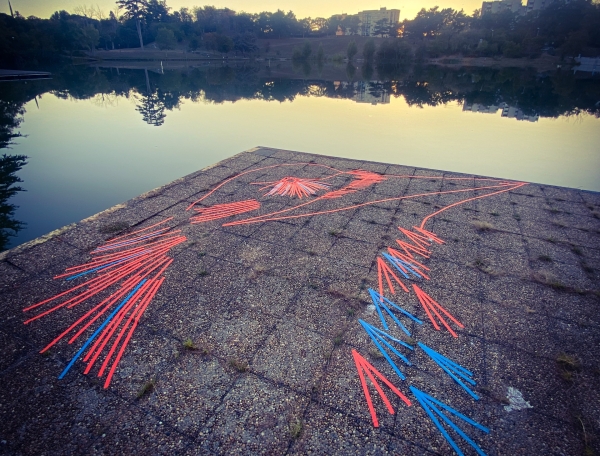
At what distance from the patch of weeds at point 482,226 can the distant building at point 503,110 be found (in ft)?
48.5

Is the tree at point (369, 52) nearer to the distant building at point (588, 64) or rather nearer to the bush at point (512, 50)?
the bush at point (512, 50)

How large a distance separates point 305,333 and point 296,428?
1.14 meters

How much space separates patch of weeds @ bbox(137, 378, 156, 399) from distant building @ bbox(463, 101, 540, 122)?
819 inches

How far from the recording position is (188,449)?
2.79 meters

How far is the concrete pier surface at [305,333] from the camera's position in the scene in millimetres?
2965

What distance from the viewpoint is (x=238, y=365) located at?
3531mm

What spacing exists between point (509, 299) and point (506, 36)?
63.2 m

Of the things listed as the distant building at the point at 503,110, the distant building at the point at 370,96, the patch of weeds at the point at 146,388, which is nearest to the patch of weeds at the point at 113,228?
the patch of weeds at the point at 146,388

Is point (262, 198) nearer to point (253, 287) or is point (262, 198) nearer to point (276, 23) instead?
point (253, 287)

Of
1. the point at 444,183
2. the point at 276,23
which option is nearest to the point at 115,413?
the point at 444,183

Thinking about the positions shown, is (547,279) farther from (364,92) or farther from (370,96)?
(364,92)

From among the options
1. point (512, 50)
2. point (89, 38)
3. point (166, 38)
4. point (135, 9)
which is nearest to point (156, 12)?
point (135, 9)

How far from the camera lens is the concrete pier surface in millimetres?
2965

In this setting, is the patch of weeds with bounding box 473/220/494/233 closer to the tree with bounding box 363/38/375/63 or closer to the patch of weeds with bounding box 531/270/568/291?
the patch of weeds with bounding box 531/270/568/291
